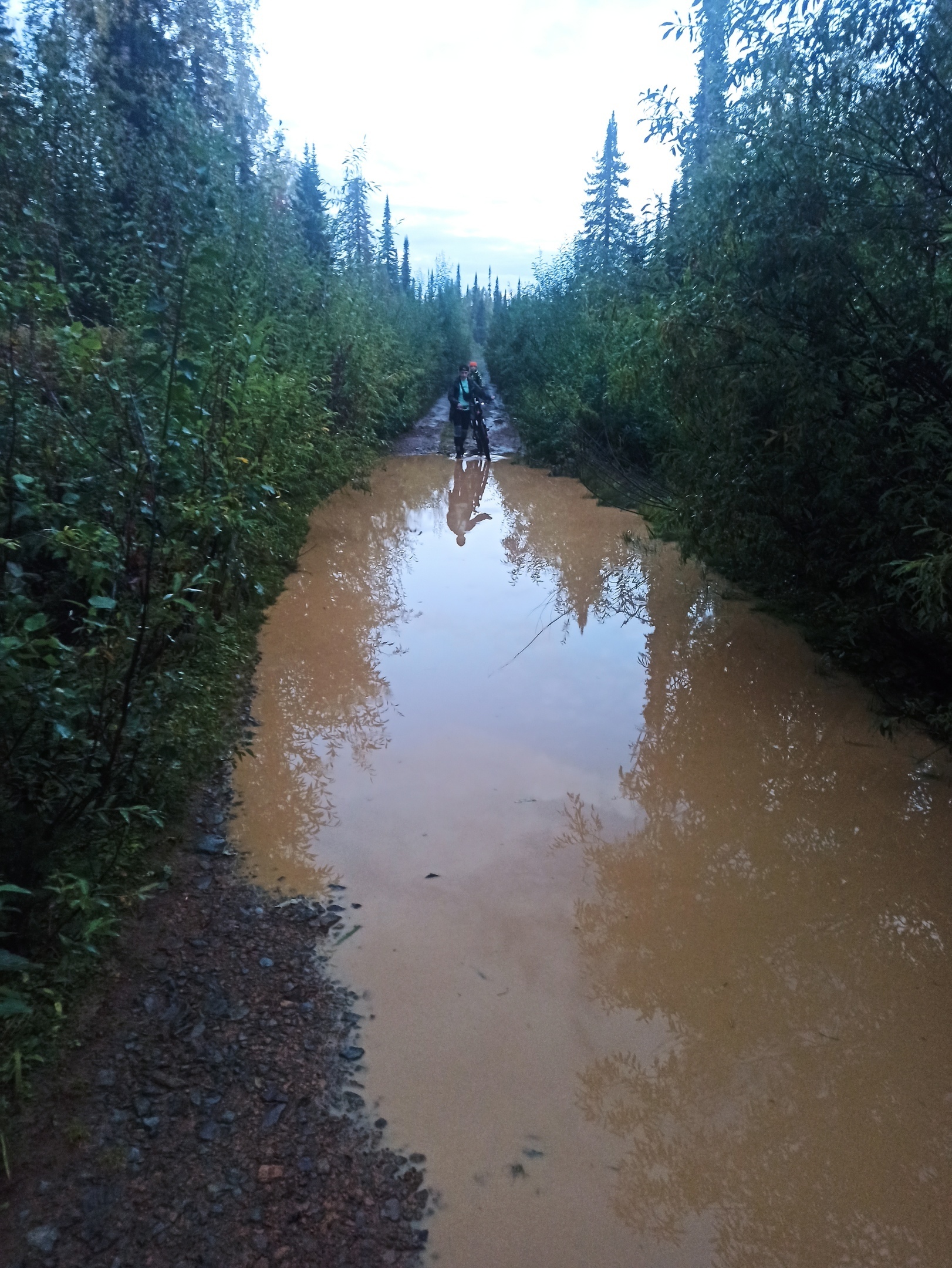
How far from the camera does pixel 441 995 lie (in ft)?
11.0

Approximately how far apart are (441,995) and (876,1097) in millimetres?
1628

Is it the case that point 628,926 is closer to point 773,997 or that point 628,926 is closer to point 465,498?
point 773,997

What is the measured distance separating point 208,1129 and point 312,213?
19.2 meters

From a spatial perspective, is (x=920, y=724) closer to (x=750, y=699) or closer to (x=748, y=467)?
(x=750, y=699)

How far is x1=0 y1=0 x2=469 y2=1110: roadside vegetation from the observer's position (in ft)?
10.4

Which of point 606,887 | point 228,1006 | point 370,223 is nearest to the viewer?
point 228,1006

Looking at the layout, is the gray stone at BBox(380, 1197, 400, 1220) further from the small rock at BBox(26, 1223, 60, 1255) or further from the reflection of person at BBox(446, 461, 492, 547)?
the reflection of person at BBox(446, 461, 492, 547)

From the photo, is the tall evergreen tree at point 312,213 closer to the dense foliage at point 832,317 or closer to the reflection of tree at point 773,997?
the dense foliage at point 832,317

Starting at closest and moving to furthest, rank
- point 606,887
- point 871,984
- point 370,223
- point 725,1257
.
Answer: point 725,1257
point 871,984
point 606,887
point 370,223

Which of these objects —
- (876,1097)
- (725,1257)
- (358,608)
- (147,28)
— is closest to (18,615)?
(725,1257)

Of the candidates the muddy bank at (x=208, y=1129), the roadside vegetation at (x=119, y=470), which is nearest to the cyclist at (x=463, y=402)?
the roadside vegetation at (x=119, y=470)

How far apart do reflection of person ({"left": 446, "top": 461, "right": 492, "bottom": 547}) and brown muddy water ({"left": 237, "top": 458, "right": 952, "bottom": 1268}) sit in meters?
4.70

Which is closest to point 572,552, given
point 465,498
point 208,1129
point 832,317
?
point 465,498

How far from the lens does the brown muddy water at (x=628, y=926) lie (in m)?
2.63
